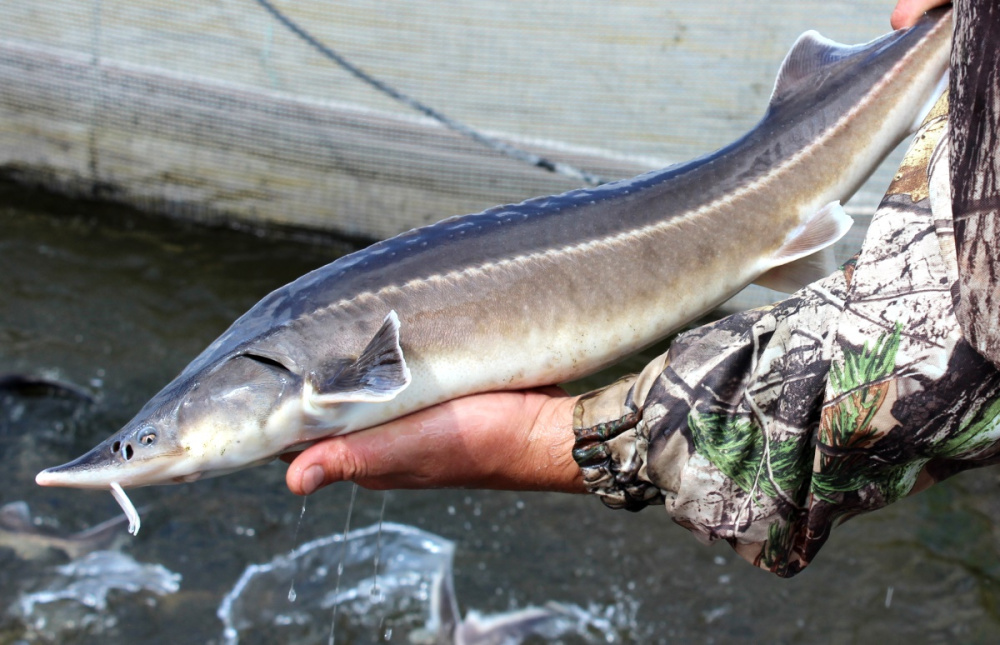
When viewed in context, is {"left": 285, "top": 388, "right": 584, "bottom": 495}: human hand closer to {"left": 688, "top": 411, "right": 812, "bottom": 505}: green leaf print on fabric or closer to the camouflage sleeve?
the camouflage sleeve

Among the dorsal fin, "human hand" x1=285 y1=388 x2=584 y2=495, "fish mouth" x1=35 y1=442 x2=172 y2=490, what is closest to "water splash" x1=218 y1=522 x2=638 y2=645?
"human hand" x1=285 y1=388 x2=584 y2=495

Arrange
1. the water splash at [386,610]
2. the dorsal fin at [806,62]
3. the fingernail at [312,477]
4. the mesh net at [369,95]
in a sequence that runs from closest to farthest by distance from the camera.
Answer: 1. the fingernail at [312,477]
2. the dorsal fin at [806,62]
3. the water splash at [386,610]
4. the mesh net at [369,95]

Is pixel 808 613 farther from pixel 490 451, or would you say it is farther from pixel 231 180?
pixel 231 180

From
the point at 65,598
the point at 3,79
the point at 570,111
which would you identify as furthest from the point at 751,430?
the point at 3,79

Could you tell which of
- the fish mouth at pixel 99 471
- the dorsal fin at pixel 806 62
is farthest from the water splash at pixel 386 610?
the dorsal fin at pixel 806 62

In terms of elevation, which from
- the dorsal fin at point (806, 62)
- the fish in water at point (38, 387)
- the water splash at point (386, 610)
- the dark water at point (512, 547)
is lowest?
the water splash at point (386, 610)

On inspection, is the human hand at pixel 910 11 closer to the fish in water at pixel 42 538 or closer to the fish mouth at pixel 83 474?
the fish mouth at pixel 83 474
